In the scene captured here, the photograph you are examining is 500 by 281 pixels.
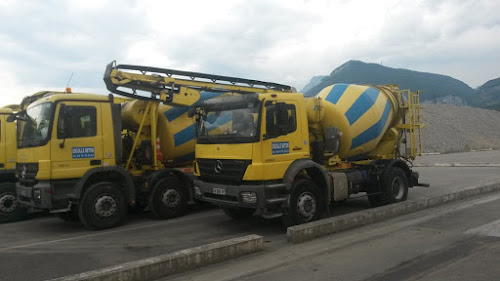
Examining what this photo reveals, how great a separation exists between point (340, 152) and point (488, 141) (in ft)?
144

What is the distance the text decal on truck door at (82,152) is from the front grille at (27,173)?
0.70m

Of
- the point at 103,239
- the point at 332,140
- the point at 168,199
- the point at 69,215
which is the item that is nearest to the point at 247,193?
the point at 332,140

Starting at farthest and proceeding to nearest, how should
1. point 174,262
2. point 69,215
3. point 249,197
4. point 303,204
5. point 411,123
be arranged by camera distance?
point 411,123 → point 69,215 → point 303,204 → point 249,197 → point 174,262

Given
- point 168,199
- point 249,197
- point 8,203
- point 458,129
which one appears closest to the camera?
point 249,197

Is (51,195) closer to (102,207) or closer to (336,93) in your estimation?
(102,207)

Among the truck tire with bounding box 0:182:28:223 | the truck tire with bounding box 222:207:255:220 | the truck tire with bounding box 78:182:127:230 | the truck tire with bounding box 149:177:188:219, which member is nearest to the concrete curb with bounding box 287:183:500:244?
the truck tire with bounding box 222:207:255:220

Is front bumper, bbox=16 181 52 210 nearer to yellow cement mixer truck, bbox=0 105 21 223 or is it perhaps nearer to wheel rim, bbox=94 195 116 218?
wheel rim, bbox=94 195 116 218

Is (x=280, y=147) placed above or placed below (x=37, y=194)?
above

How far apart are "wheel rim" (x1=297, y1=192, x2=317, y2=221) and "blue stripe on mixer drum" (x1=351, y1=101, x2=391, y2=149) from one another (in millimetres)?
2234

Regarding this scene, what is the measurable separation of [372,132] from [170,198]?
495 cm

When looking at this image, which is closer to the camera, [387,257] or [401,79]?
[387,257]

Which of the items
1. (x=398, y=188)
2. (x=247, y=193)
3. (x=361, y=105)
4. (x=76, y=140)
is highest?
(x=361, y=105)

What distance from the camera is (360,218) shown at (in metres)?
7.24

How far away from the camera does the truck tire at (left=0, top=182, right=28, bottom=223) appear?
891 centimetres
